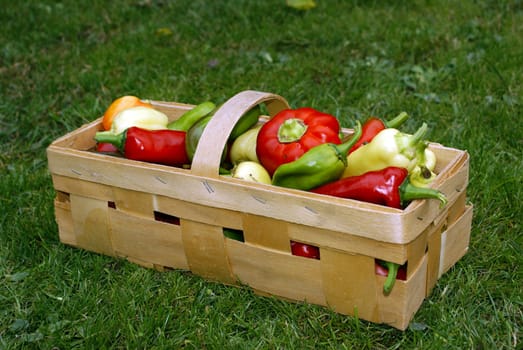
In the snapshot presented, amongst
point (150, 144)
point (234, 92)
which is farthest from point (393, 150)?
point (234, 92)

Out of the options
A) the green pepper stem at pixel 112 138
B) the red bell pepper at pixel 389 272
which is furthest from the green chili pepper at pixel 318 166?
the green pepper stem at pixel 112 138

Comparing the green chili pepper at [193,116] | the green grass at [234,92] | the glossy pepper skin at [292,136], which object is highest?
the glossy pepper skin at [292,136]

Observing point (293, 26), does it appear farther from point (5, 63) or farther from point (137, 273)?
point (137, 273)

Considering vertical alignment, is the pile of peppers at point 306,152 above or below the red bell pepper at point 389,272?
above

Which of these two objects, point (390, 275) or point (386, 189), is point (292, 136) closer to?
point (386, 189)

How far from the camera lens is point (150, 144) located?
1976 millimetres

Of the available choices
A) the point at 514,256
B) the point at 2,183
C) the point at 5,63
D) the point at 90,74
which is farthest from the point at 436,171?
the point at 5,63

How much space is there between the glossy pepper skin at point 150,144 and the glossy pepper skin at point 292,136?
0.79 ft

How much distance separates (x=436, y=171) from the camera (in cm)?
191

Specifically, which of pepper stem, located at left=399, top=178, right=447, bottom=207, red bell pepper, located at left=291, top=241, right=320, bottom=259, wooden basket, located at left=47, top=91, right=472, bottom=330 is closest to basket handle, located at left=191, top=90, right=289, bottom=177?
wooden basket, located at left=47, top=91, right=472, bottom=330

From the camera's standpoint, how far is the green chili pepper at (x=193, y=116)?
2.15m

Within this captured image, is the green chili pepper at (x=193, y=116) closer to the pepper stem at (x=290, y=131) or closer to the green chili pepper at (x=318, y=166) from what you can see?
the pepper stem at (x=290, y=131)

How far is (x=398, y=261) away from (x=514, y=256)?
500mm

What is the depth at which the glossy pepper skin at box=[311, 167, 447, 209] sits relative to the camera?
5.30 ft
